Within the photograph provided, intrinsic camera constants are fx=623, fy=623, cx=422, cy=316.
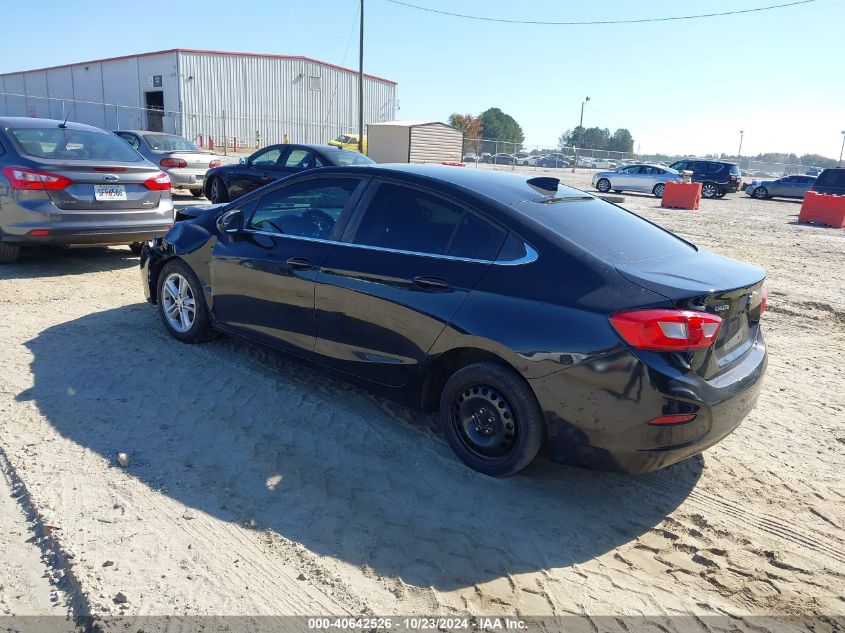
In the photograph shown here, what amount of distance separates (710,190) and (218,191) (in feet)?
79.0

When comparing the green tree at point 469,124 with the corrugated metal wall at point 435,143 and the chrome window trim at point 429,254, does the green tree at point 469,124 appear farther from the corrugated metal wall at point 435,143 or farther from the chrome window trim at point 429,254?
the chrome window trim at point 429,254

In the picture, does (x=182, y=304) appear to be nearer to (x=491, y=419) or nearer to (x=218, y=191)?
(x=491, y=419)

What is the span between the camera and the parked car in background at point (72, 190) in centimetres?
688

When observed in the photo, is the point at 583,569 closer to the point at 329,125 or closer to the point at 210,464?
the point at 210,464

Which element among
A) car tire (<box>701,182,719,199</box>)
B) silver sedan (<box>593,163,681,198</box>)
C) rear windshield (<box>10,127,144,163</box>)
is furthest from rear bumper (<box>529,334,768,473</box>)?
car tire (<box>701,182,719,199</box>)

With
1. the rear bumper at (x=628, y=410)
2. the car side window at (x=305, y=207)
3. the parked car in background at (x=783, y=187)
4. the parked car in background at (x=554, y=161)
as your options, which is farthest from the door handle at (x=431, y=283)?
the parked car in background at (x=554, y=161)

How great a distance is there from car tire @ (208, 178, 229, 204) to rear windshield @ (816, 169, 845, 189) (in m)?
22.9

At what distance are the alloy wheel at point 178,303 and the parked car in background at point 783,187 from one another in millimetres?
31680

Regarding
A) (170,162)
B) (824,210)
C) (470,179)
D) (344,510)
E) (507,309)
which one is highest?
(470,179)

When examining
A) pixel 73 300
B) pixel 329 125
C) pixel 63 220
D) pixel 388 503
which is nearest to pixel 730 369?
pixel 388 503

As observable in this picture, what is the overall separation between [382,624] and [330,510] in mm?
801

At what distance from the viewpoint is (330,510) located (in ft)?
10.4

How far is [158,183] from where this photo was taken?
779 cm

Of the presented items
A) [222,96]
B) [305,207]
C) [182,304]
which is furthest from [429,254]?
[222,96]
